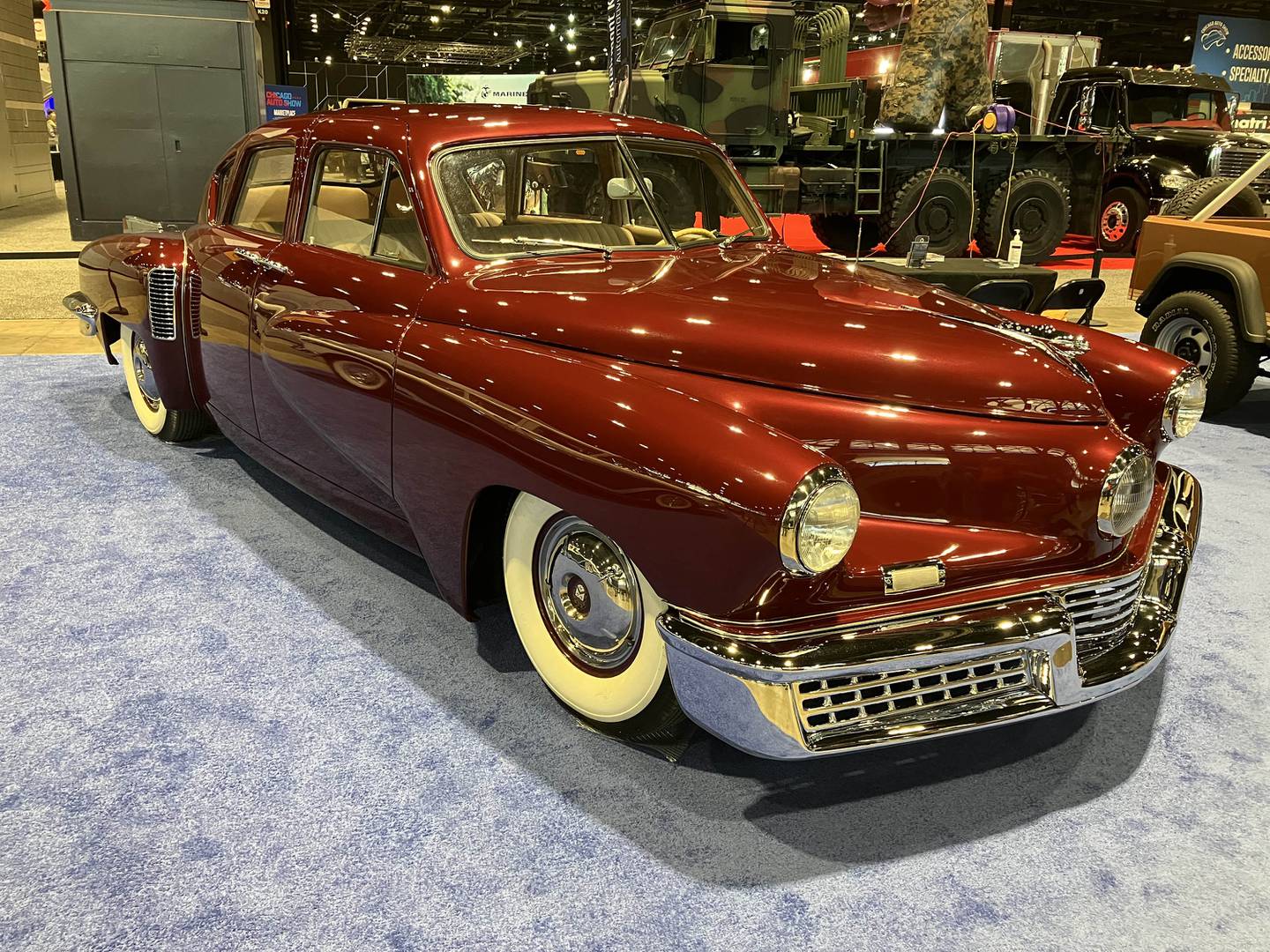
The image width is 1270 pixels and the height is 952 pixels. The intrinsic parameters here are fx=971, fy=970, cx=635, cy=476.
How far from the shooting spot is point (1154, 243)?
5.30m

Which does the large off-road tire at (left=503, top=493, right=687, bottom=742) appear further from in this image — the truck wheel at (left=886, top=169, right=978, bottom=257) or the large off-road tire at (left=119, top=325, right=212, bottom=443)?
the truck wheel at (left=886, top=169, right=978, bottom=257)

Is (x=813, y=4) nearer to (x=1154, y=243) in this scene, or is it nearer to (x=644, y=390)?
(x=1154, y=243)

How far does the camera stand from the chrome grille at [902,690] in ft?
5.93

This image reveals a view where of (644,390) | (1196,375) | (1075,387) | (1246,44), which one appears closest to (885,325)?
(1075,387)

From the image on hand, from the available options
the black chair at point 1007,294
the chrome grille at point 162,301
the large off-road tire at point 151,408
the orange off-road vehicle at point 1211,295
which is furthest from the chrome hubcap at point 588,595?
the black chair at point 1007,294

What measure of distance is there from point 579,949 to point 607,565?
779 mm

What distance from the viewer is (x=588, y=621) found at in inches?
89.5

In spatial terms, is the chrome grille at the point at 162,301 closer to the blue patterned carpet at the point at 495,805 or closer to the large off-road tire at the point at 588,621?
the blue patterned carpet at the point at 495,805

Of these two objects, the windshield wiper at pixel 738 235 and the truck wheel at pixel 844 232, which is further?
the truck wheel at pixel 844 232

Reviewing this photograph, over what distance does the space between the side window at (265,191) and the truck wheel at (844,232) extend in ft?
28.7

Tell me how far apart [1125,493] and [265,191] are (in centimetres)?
305

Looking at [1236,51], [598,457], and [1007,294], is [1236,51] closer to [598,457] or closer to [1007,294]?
[1007,294]

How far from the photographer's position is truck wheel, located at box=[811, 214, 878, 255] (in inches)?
455

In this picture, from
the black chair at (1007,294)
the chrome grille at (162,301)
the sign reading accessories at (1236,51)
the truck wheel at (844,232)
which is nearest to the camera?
the chrome grille at (162,301)
